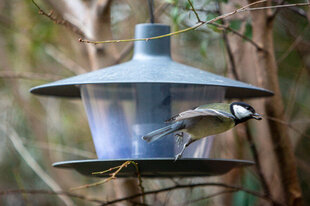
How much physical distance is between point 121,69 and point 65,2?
1593mm

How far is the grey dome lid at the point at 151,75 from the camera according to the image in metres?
1.86

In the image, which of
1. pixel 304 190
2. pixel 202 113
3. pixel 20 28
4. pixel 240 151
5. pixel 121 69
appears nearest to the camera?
pixel 202 113

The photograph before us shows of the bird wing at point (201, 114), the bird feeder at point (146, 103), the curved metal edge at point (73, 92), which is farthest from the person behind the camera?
the curved metal edge at point (73, 92)

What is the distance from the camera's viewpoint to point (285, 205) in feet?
9.04

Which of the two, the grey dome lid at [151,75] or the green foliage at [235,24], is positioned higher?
the green foliage at [235,24]

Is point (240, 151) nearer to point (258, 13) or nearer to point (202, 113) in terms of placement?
point (258, 13)

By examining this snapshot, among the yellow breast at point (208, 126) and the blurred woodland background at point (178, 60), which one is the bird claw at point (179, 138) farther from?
the blurred woodland background at point (178, 60)

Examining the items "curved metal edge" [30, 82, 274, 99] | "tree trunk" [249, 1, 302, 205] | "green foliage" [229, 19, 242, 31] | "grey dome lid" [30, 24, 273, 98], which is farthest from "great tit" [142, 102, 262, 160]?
"green foliage" [229, 19, 242, 31]

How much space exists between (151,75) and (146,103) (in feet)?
0.87

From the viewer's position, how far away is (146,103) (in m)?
2.16

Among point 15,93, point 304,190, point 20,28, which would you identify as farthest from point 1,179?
point 304,190

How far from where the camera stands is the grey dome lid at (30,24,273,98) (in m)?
1.86

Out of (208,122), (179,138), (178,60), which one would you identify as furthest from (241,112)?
(178,60)

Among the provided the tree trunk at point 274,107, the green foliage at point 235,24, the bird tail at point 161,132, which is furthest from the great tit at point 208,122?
the green foliage at point 235,24
